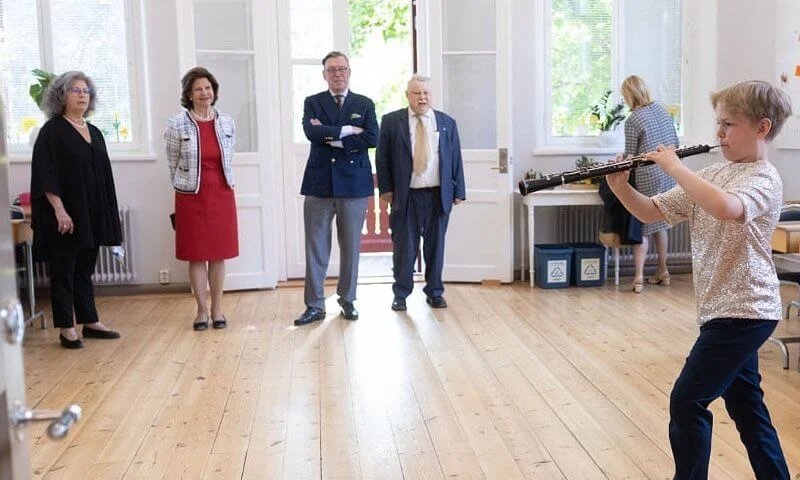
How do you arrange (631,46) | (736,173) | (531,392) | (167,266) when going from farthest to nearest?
(631,46) < (167,266) < (531,392) < (736,173)

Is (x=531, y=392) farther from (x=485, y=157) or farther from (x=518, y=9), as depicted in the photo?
(x=518, y=9)

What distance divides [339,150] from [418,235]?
0.87m

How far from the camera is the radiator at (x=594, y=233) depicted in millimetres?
6652

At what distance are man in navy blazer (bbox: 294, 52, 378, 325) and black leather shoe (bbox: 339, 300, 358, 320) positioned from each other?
19cm

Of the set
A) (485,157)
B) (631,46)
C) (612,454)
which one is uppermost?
(631,46)

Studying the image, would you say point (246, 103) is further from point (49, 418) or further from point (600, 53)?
point (49, 418)

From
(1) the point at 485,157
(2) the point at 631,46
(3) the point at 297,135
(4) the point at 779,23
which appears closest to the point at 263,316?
(3) the point at 297,135

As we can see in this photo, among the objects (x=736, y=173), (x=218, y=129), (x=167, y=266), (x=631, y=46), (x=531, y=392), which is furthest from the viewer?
(x=631, y=46)

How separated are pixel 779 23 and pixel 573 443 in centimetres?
467

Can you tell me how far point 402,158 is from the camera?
17.7 ft

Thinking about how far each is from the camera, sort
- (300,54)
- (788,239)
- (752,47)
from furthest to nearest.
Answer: (752,47) < (300,54) < (788,239)

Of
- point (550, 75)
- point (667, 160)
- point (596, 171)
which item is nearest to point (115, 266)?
point (550, 75)

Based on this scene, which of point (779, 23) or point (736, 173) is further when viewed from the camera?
point (779, 23)

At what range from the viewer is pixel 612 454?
3023 mm
